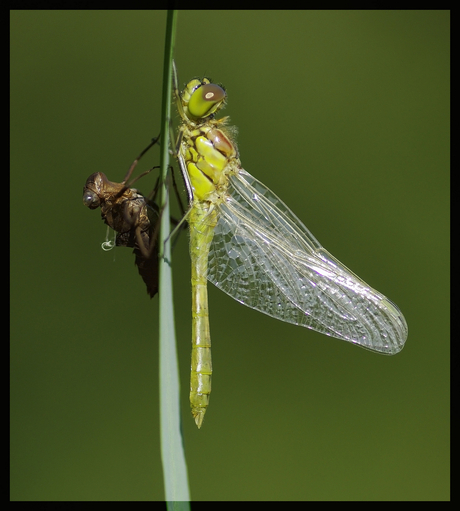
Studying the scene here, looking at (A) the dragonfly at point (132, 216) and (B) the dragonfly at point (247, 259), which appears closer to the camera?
(A) the dragonfly at point (132, 216)

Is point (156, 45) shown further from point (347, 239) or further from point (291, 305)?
point (291, 305)

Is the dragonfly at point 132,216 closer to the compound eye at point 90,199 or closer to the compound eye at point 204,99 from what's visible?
the compound eye at point 90,199

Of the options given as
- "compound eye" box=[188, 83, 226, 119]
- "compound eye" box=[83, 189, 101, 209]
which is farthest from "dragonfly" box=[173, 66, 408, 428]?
"compound eye" box=[83, 189, 101, 209]

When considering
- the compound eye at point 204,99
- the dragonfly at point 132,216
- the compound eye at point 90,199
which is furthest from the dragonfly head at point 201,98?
the compound eye at point 90,199

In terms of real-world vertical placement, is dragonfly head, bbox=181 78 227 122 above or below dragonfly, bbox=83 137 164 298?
above

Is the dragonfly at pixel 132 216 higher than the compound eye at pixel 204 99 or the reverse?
the reverse

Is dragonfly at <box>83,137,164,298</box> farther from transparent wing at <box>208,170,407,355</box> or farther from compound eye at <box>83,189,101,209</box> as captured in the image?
transparent wing at <box>208,170,407,355</box>

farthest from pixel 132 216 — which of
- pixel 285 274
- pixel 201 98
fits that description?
pixel 285 274
